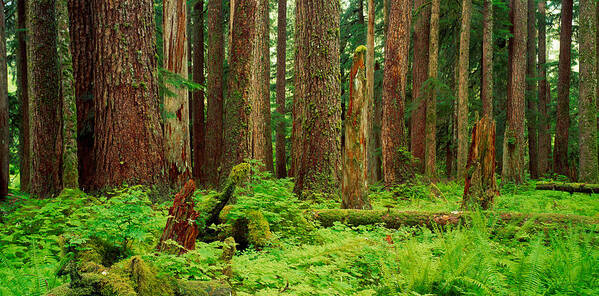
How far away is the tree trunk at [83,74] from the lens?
6762 millimetres

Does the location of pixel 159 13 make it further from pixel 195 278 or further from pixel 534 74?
pixel 534 74

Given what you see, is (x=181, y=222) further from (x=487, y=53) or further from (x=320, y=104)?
(x=487, y=53)

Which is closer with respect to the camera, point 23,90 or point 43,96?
point 43,96

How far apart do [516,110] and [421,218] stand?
1178 centimetres

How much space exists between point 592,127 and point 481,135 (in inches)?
331

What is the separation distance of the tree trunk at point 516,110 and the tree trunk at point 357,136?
387 inches

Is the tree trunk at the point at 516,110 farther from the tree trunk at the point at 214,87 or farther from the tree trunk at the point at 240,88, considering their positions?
the tree trunk at the point at 214,87

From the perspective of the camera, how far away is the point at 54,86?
7.94 m

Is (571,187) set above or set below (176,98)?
below

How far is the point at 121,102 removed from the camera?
21.0ft

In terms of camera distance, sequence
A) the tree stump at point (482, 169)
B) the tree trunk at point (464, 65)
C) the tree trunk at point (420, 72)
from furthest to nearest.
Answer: the tree trunk at point (464, 65) → the tree trunk at point (420, 72) → the tree stump at point (482, 169)

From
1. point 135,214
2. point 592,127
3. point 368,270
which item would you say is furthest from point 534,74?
point 135,214

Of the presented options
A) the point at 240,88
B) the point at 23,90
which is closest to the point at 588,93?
the point at 240,88

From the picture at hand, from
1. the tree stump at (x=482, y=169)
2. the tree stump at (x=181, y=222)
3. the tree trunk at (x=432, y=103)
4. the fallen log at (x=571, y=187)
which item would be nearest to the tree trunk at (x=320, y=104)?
the tree stump at (x=482, y=169)
